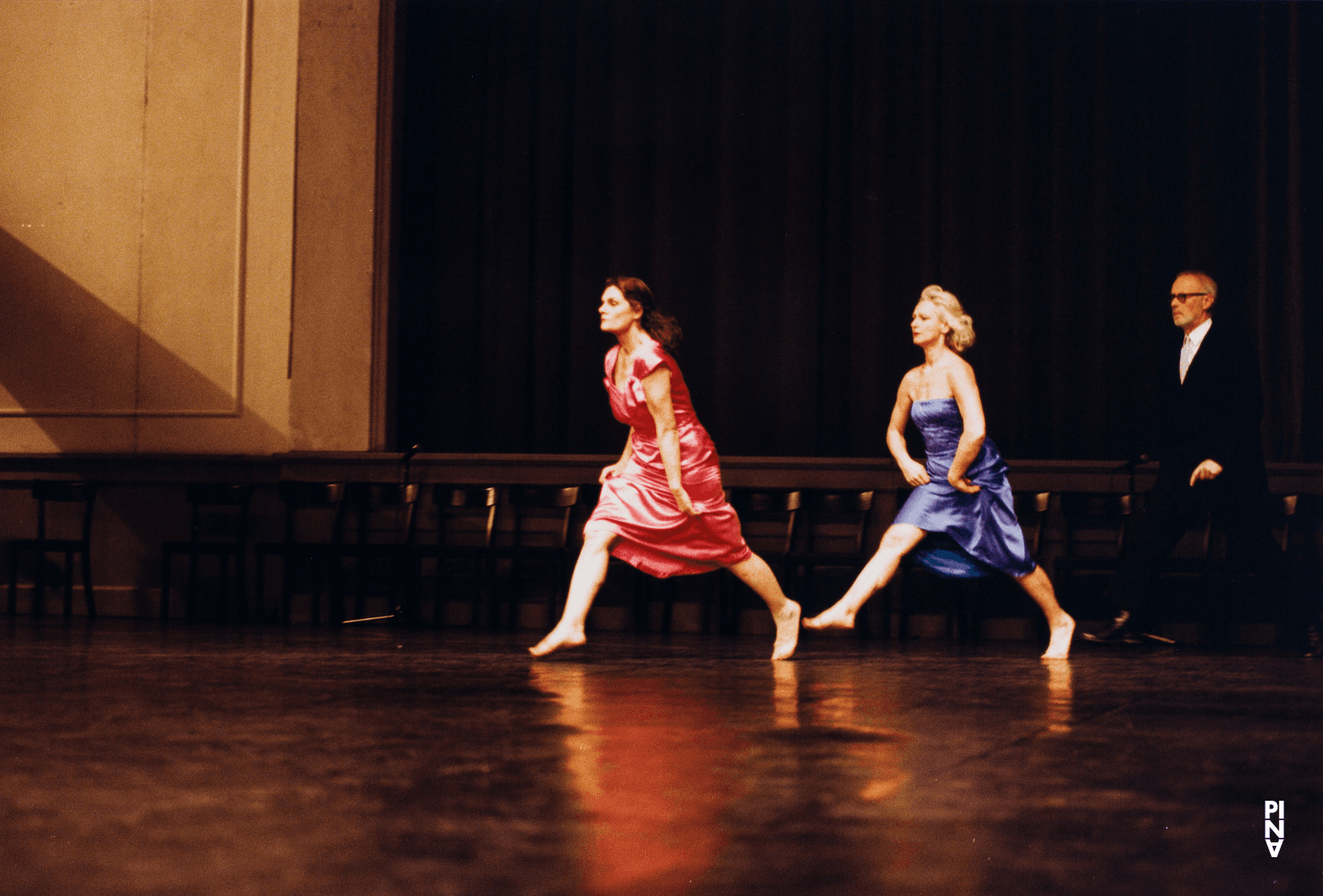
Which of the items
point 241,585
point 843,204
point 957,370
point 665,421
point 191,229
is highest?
point 843,204

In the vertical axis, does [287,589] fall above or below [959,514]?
below

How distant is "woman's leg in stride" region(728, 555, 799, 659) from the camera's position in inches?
197

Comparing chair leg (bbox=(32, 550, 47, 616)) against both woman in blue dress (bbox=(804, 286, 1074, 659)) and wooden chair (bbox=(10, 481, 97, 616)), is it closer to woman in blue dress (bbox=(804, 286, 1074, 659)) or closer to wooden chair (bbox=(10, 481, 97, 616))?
wooden chair (bbox=(10, 481, 97, 616))

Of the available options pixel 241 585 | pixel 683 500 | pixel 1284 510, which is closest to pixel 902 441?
pixel 683 500

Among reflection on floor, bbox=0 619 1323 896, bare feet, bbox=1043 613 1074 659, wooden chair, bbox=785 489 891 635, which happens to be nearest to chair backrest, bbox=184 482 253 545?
reflection on floor, bbox=0 619 1323 896

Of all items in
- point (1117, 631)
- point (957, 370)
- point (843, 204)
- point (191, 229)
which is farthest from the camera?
point (843, 204)

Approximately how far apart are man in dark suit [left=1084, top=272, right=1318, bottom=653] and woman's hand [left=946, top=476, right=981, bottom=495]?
104 cm

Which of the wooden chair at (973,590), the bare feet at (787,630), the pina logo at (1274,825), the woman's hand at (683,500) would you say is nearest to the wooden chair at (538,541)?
the wooden chair at (973,590)

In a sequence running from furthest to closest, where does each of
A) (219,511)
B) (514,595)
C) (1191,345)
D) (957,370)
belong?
1. (219,511)
2. (514,595)
3. (1191,345)
4. (957,370)

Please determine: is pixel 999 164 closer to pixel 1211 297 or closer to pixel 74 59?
pixel 1211 297

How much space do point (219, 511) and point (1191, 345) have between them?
6000mm

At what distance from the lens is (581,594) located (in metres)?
4.79

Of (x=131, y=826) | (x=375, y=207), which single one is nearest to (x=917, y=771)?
(x=131, y=826)

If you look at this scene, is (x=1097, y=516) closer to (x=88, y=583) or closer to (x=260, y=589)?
(x=260, y=589)
